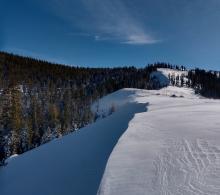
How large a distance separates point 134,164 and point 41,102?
10462cm

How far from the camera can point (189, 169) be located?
29.0 ft

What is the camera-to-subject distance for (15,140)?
57188mm

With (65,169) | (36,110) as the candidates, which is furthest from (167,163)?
(36,110)

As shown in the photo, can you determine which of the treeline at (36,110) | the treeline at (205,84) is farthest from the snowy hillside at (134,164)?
the treeline at (205,84)

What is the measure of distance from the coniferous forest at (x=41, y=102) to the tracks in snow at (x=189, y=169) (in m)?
31.4

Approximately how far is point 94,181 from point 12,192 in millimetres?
6035

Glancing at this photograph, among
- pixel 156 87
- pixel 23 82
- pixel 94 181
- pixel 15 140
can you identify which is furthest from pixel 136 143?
pixel 156 87

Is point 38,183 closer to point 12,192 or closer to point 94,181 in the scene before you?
point 12,192

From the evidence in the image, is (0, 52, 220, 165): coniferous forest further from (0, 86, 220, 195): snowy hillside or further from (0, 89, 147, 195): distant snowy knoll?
(0, 86, 220, 195): snowy hillside

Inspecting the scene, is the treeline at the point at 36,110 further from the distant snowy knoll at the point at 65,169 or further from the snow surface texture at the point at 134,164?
the snow surface texture at the point at 134,164

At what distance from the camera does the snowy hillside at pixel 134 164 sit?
8.26 m

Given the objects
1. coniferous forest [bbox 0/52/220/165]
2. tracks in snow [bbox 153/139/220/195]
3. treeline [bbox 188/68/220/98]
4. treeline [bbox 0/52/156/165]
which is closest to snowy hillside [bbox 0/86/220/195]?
→ tracks in snow [bbox 153/139/220/195]

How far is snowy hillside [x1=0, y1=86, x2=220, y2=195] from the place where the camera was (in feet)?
27.1

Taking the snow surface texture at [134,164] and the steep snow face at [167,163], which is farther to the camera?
the snow surface texture at [134,164]
